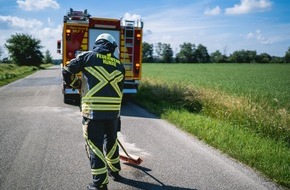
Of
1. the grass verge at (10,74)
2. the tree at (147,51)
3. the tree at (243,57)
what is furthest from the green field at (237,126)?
the tree at (147,51)

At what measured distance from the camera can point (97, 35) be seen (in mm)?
11039

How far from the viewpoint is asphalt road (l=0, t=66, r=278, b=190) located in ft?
15.1

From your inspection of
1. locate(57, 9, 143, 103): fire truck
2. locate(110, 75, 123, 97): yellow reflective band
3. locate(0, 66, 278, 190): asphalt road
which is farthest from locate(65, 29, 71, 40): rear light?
locate(110, 75, 123, 97): yellow reflective band

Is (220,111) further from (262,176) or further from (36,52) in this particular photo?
(36,52)

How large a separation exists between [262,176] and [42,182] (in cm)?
353

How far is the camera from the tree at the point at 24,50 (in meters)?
65.0

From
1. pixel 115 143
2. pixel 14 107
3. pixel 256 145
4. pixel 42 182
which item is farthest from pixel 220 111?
pixel 14 107

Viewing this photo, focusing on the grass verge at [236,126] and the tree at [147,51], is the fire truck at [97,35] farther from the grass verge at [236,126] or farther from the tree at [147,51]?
the tree at [147,51]

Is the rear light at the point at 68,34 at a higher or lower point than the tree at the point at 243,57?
lower

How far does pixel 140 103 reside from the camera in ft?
40.2

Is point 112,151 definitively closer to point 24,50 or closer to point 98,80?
point 98,80

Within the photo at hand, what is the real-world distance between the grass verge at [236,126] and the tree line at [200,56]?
9967cm

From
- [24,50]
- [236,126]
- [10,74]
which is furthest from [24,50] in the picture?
[236,126]

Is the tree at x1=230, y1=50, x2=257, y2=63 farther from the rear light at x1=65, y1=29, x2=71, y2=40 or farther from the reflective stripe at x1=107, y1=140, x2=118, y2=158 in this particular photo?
the reflective stripe at x1=107, y1=140, x2=118, y2=158
